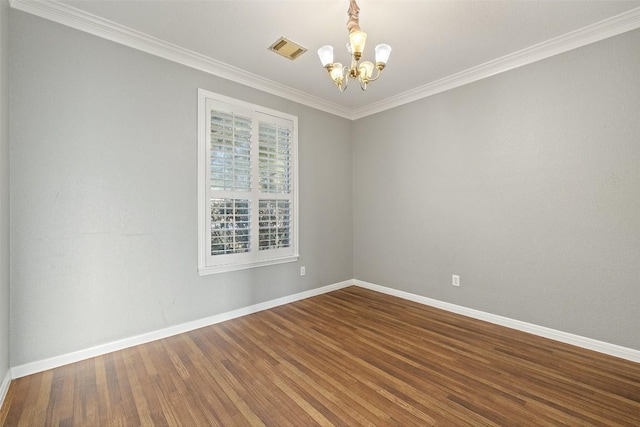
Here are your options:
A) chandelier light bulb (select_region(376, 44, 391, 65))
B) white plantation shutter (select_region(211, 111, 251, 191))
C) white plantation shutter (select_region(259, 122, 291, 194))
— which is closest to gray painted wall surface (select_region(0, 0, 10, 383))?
white plantation shutter (select_region(211, 111, 251, 191))

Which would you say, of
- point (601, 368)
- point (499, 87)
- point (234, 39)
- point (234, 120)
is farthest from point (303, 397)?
point (499, 87)

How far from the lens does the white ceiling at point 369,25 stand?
2.15 meters

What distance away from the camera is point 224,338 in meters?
2.64

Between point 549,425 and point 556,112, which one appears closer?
point 549,425

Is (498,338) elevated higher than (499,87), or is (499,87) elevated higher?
(499,87)

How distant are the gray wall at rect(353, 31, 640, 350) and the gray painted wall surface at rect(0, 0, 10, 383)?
379cm

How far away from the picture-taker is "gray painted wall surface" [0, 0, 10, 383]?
71.2 inches

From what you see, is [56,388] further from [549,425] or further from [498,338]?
[498,338]

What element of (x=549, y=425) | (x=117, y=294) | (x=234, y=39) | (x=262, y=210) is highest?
(x=234, y=39)

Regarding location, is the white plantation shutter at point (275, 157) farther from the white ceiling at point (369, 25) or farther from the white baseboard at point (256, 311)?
the white baseboard at point (256, 311)

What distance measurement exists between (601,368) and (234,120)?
402 centimetres

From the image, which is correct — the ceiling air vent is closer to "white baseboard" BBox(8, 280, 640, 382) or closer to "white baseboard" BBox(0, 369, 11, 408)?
"white baseboard" BBox(8, 280, 640, 382)

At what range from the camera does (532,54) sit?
8.91 ft

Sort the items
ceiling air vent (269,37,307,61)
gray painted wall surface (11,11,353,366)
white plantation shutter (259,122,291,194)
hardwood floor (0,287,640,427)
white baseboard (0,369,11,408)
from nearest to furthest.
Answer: hardwood floor (0,287,640,427), white baseboard (0,369,11,408), gray painted wall surface (11,11,353,366), ceiling air vent (269,37,307,61), white plantation shutter (259,122,291,194)
